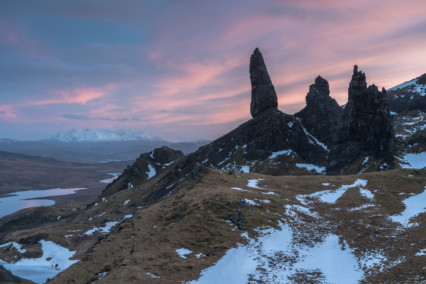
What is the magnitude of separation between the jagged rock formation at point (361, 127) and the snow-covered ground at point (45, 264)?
101 meters

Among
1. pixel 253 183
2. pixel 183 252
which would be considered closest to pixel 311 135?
pixel 253 183

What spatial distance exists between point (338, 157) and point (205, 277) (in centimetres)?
9253

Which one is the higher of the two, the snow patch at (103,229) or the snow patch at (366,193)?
the snow patch at (366,193)

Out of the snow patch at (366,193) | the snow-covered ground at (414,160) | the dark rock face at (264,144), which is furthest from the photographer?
the dark rock face at (264,144)

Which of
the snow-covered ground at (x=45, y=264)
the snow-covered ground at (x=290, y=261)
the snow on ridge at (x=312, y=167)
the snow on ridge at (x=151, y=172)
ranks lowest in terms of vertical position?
the snow-covered ground at (x=45, y=264)

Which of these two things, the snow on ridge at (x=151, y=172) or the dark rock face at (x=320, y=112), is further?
the snow on ridge at (x=151, y=172)

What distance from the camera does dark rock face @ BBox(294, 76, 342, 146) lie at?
146 m

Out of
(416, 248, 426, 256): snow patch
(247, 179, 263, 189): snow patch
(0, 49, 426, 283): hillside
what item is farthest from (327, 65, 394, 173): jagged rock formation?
(416, 248, 426, 256): snow patch

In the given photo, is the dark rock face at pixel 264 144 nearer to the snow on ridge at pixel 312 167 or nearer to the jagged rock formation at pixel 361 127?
the snow on ridge at pixel 312 167

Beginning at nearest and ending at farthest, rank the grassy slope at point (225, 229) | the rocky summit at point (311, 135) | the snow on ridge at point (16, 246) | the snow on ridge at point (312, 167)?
the grassy slope at point (225, 229) → the snow on ridge at point (16, 246) → the rocky summit at point (311, 135) → the snow on ridge at point (312, 167)

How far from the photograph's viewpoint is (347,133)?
105 metres

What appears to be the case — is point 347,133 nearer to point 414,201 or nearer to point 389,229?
point 414,201

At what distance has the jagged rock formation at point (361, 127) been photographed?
297 ft

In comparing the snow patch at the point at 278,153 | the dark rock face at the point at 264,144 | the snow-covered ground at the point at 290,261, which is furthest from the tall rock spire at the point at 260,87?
the snow-covered ground at the point at 290,261
